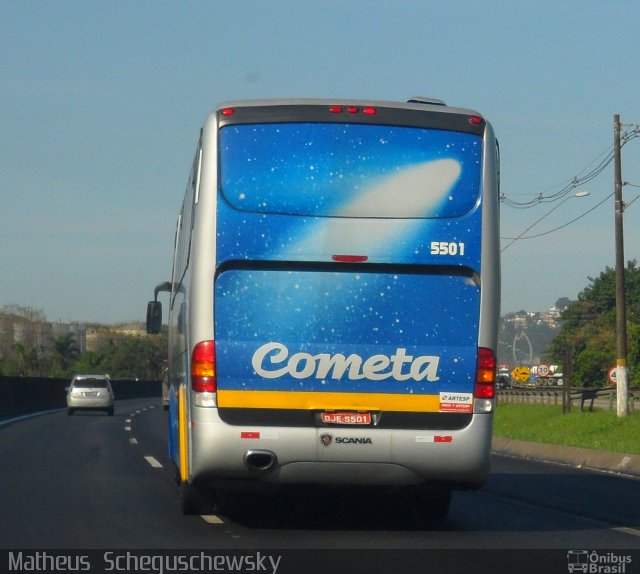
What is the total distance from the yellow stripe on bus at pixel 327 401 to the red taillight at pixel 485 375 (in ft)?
1.26

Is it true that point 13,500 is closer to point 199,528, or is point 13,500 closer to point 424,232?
point 199,528

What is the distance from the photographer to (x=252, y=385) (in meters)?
10.9

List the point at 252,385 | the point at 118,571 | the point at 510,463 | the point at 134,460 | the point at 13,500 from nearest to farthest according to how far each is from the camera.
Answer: the point at 118,571 → the point at 252,385 → the point at 13,500 → the point at 134,460 → the point at 510,463

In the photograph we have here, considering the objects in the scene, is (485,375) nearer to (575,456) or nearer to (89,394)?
(575,456)

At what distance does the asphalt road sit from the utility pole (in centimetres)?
1307

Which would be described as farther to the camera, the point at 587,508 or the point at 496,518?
the point at 587,508

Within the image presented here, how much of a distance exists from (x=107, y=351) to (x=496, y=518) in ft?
485

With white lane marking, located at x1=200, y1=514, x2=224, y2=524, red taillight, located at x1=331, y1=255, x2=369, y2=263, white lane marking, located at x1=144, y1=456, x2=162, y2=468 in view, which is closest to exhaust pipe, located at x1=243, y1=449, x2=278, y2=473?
white lane marking, located at x1=200, y1=514, x2=224, y2=524

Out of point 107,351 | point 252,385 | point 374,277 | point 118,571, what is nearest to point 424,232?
point 374,277

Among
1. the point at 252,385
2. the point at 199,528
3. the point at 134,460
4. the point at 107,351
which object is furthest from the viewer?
the point at 107,351

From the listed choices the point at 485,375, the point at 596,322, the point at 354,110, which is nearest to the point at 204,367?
the point at 485,375

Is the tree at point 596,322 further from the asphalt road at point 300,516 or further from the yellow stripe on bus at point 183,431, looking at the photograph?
the yellow stripe on bus at point 183,431

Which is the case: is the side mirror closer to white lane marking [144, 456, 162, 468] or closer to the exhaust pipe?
white lane marking [144, 456, 162, 468]

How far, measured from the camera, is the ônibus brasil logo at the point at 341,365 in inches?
430
